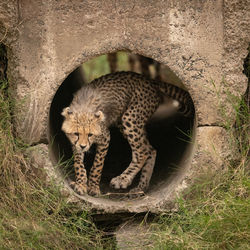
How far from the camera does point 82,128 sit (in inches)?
212

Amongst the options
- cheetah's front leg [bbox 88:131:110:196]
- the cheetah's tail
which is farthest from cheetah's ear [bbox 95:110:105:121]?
the cheetah's tail

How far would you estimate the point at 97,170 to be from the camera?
18.7 feet

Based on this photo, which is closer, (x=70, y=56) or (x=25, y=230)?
(x=25, y=230)

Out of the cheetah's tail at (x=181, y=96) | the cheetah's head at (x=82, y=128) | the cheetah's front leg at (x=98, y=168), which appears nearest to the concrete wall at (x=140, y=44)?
the cheetah's head at (x=82, y=128)

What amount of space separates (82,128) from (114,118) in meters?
0.80

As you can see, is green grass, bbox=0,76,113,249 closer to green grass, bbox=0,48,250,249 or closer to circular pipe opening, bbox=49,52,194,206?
green grass, bbox=0,48,250,249

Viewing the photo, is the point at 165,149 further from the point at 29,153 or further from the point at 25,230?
the point at 25,230

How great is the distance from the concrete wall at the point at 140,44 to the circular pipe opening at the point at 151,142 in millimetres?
492

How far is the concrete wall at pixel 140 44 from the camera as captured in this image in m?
4.96

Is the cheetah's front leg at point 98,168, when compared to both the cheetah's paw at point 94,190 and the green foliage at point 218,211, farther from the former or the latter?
the green foliage at point 218,211

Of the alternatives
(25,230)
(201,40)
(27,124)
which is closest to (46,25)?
(27,124)

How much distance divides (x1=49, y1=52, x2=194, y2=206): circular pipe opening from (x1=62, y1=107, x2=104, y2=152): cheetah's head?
0.21 metres

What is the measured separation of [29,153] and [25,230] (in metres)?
0.84

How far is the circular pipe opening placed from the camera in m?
5.93
